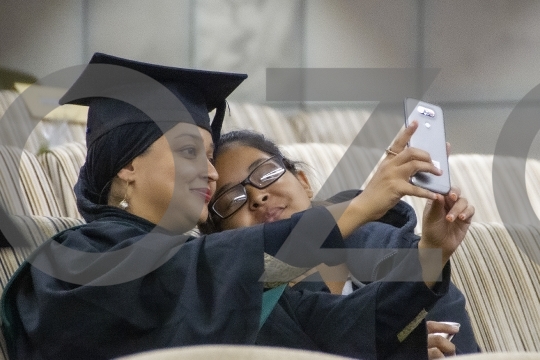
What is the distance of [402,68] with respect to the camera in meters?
2.98

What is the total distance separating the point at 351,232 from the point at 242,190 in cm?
38

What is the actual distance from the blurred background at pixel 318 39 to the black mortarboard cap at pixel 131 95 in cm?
138

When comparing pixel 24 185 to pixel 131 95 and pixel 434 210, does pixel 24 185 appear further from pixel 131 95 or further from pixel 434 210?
pixel 434 210

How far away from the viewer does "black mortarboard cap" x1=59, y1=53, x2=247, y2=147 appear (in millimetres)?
1300

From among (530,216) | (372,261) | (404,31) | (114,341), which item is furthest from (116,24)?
(114,341)

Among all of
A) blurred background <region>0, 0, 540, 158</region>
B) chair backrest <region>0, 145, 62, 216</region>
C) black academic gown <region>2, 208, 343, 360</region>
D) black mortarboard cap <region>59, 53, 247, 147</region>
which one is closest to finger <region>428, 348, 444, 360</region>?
black academic gown <region>2, 208, 343, 360</region>

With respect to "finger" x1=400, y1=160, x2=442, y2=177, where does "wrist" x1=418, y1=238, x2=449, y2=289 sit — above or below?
below

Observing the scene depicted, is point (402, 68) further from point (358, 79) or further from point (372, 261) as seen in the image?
point (372, 261)

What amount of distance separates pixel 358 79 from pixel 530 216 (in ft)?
3.06

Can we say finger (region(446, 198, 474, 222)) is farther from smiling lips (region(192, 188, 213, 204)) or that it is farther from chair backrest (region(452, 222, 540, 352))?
chair backrest (region(452, 222, 540, 352))

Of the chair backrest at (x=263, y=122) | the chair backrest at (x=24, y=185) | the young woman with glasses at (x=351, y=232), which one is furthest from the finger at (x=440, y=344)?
the chair backrest at (x=263, y=122)

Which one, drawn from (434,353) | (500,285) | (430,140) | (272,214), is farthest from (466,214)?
(500,285)

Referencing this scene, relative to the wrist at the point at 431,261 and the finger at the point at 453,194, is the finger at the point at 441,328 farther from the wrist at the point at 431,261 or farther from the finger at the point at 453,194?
the finger at the point at 453,194

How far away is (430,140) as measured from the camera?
123cm
